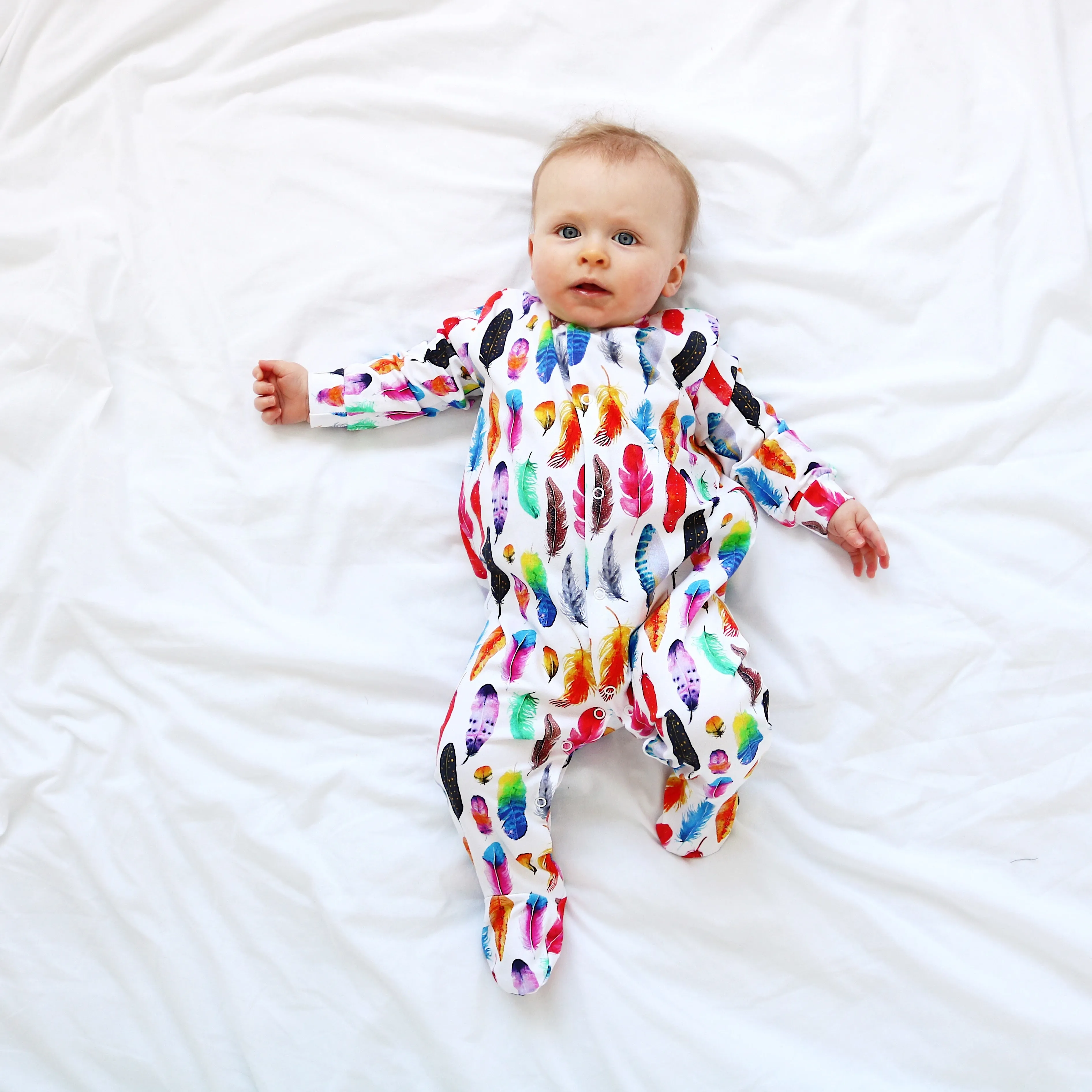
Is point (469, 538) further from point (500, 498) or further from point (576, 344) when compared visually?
point (576, 344)

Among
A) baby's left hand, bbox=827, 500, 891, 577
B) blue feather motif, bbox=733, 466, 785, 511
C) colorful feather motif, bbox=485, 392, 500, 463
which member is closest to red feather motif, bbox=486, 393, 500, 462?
colorful feather motif, bbox=485, 392, 500, 463

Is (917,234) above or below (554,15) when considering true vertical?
below

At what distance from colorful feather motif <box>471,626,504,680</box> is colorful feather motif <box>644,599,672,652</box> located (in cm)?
18

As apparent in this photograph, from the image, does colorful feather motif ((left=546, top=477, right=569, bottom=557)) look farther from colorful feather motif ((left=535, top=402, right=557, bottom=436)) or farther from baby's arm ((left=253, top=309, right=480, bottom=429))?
baby's arm ((left=253, top=309, right=480, bottom=429))

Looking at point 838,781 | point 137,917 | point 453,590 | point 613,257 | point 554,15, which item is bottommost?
point 137,917

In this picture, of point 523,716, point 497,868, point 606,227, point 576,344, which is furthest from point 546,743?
point 606,227

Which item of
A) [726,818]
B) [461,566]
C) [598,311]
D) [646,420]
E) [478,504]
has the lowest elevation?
[726,818]

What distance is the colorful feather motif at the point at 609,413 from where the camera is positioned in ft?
3.71

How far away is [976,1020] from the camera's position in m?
1.07

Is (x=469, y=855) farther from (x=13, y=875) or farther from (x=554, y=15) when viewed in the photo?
(x=554, y=15)

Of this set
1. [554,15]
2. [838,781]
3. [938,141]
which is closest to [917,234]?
[938,141]

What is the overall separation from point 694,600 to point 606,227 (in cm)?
47

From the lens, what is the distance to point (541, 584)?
113 cm

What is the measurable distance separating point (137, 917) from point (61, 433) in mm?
623
